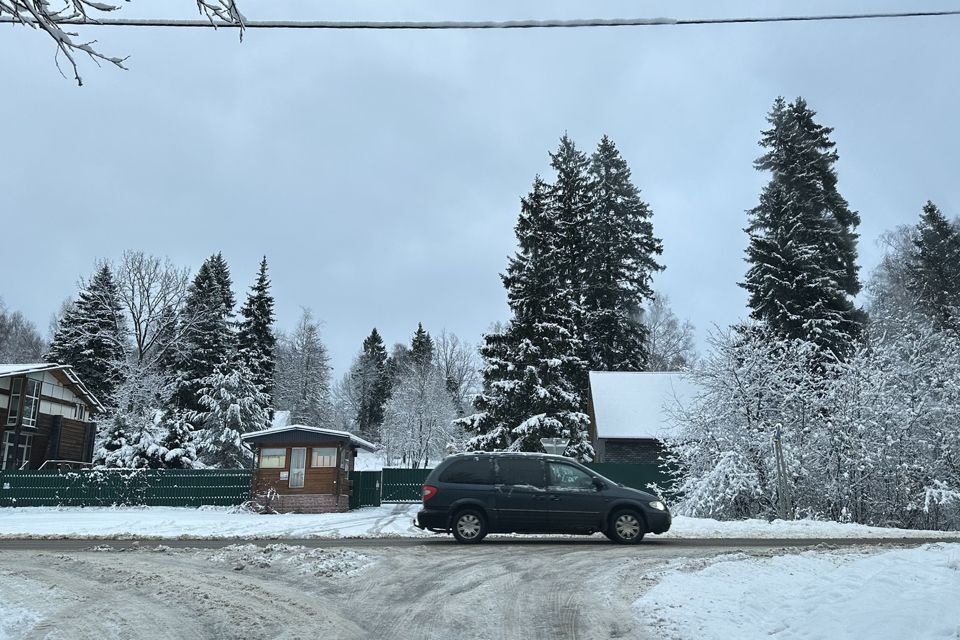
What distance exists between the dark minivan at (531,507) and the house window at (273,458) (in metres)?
14.2

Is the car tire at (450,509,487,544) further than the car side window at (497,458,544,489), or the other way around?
the car side window at (497,458,544,489)

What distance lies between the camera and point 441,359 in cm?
8225

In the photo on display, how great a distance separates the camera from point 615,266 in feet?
155

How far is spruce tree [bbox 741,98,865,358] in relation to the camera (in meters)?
35.8

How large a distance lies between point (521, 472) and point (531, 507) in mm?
708

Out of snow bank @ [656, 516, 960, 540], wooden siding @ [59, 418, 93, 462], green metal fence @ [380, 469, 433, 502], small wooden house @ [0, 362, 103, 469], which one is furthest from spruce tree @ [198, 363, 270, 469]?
snow bank @ [656, 516, 960, 540]

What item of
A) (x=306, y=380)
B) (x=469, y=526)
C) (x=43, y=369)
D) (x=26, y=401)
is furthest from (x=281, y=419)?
(x=469, y=526)

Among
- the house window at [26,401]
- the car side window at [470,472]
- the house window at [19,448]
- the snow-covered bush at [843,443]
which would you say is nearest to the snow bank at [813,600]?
the car side window at [470,472]

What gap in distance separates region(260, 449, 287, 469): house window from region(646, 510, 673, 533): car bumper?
16707 millimetres

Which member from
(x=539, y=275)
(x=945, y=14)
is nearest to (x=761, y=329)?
(x=539, y=275)

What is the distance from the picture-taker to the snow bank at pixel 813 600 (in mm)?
5773

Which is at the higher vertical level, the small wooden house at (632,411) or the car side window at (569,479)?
the small wooden house at (632,411)

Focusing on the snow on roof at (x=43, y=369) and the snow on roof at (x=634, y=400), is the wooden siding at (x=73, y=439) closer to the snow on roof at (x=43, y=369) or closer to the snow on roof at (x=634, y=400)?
the snow on roof at (x=43, y=369)

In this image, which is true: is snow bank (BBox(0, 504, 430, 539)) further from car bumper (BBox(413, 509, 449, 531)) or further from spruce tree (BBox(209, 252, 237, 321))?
spruce tree (BBox(209, 252, 237, 321))
